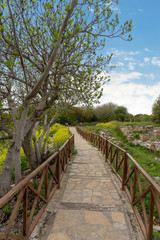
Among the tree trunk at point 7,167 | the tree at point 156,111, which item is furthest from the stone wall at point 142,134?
the tree trunk at point 7,167

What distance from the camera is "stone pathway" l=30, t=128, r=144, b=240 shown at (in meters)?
2.39

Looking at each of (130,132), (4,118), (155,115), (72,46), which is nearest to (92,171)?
(4,118)

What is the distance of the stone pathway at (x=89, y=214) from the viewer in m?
2.39

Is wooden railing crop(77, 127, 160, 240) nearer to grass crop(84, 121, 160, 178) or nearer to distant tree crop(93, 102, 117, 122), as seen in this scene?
grass crop(84, 121, 160, 178)

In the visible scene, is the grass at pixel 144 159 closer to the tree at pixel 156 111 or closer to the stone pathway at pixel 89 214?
the stone pathway at pixel 89 214

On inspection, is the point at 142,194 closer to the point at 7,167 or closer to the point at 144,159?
the point at 7,167

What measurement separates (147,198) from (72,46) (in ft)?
14.1

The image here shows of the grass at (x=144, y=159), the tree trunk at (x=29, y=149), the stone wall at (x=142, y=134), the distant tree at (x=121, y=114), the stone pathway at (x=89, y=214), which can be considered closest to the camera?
the stone pathway at (x=89, y=214)

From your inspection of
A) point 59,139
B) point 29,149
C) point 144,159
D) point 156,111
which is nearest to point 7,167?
point 29,149

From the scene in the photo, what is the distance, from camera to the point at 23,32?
12.2 feet

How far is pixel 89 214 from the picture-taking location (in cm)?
294

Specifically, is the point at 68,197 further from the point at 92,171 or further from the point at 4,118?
the point at 4,118

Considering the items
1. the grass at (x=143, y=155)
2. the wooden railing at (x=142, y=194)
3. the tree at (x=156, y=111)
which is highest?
the tree at (x=156, y=111)

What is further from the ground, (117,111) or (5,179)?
(117,111)
